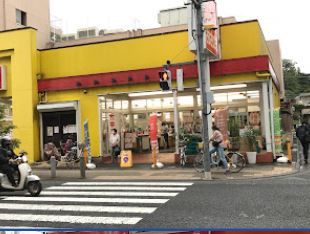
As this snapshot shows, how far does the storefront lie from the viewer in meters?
17.6

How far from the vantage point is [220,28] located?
59.5 ft

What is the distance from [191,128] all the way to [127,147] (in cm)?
400

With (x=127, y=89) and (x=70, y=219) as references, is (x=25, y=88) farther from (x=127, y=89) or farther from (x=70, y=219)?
(x=70, y=219)

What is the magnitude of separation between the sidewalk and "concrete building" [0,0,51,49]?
1669 centimetres

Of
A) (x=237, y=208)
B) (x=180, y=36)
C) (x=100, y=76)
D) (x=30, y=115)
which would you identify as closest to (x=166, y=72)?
(x=180, y=36)

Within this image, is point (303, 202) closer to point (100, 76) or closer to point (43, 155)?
point (100, 76)

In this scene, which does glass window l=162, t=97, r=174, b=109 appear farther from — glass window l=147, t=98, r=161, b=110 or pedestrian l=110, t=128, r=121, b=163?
pedestrian l=110, t=128, r=121, b=163

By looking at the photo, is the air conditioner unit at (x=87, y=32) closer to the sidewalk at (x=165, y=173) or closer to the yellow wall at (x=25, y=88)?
A: the yellow wall at (x=25, y=88)

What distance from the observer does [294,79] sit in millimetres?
65125

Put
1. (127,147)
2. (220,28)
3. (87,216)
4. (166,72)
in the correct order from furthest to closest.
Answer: (127,147) < (220,28) < (166,72) < (87,216)

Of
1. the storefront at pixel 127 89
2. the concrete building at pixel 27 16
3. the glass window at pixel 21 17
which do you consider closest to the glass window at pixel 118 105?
the storefront at pixel 127 89

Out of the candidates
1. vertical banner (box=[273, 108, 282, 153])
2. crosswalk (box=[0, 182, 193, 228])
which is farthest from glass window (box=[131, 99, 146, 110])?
crosswalk (box=[0, 182, 193, 228])

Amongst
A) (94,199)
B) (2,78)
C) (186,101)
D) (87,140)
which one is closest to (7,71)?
(2,78)

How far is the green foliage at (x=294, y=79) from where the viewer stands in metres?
63.5
